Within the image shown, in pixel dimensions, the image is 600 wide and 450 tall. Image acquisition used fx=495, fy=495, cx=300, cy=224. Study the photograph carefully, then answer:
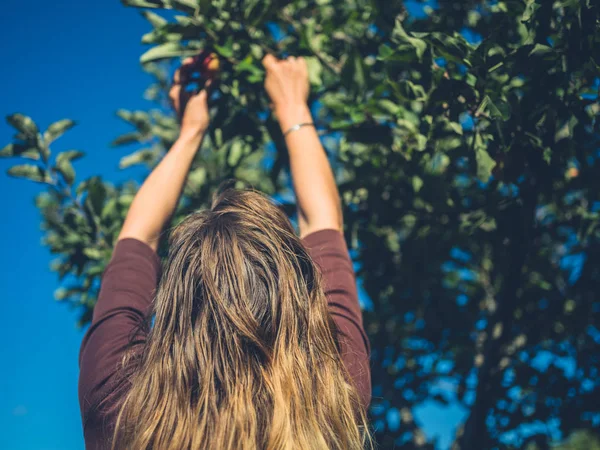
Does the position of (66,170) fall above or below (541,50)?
above

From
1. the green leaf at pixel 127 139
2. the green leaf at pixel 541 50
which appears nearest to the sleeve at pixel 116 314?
the green leaf at pixel 541 50

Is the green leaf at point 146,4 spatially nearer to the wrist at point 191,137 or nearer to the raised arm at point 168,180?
the raised arm at point 168,180

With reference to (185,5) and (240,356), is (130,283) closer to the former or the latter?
(240,356)

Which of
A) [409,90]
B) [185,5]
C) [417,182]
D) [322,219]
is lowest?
[322,219]

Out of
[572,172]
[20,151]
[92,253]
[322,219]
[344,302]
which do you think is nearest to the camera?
[344,302]

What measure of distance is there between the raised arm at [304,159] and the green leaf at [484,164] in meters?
0.53

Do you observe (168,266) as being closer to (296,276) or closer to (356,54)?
(296,276)

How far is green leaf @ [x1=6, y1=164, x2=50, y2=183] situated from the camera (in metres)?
2.35

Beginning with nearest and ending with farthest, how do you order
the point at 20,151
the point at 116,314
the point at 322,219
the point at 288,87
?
1. the point at 116,314
2. the point at 322,219
3. the point at 288,87
4. the point at 20,151

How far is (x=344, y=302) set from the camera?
4.79 ft

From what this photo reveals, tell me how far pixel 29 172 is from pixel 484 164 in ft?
6.77

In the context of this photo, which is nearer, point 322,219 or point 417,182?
point 322,219

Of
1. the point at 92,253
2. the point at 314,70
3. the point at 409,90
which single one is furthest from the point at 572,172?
the point at 92,253

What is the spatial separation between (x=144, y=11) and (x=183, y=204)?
4.34 feet
